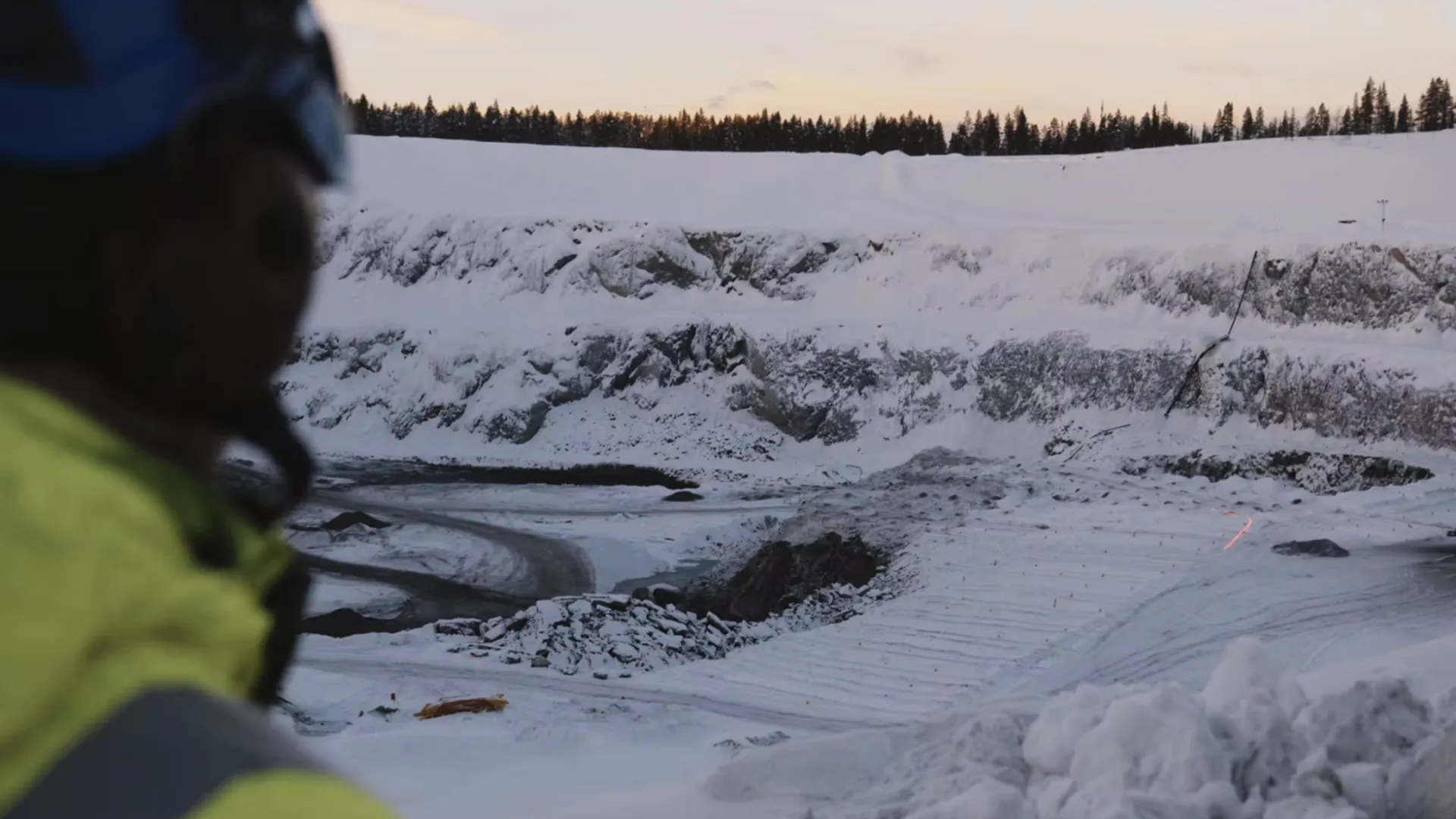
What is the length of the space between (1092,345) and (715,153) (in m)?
23.9

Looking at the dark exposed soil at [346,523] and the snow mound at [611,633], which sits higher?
the snow mound at [611,633]

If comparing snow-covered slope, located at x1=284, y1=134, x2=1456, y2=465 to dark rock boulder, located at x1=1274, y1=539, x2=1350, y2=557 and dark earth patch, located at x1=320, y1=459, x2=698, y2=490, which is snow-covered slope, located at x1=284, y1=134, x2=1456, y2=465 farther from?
dark rock boulder, located at x1=1274, y1=539, x2=1350, y2=557

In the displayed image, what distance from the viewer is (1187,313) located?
29250mm

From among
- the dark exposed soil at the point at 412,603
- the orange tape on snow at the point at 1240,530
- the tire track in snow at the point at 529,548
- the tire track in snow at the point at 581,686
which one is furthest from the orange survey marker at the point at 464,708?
the orange tape on snow at the point at 1240,530

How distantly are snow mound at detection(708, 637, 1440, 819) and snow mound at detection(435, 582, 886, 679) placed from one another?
22.0 ft

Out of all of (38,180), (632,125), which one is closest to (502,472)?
(38,180)

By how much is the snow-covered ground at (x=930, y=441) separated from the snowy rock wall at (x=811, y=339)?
11 cm

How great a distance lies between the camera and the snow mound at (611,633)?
44.0 ft

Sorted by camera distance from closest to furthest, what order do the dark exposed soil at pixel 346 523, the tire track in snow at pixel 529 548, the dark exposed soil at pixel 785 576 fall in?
the dark exposed soil at pixel 785 576 → the tire track in snow at pixel 529 548 → the dark exposed soil at pixel 346 523

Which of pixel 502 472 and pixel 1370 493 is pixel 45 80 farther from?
pixel 502 472

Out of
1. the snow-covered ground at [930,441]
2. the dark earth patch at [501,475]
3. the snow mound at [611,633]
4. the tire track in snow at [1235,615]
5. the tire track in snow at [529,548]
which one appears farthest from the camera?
the dark earth patch at [501,475]

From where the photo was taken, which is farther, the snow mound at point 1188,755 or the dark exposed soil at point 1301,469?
the dark exposed soil at point 1301,469

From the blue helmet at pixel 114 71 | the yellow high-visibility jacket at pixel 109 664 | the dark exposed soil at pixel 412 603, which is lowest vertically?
the dark exposed soil at pixel 412 603

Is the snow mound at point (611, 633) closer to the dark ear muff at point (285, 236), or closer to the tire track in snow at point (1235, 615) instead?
the tire track in snow at point (1235, 615)
